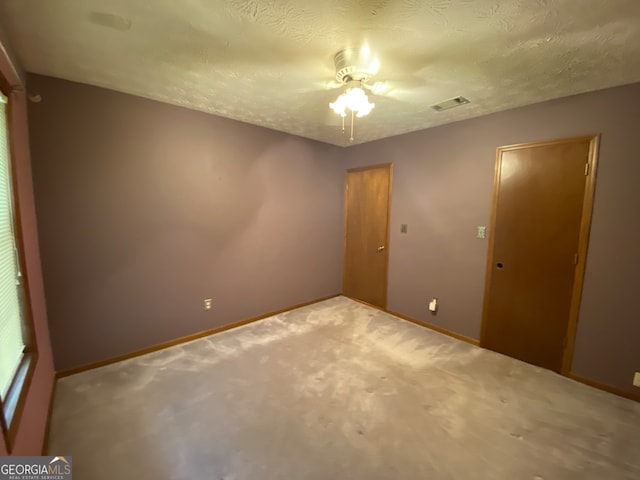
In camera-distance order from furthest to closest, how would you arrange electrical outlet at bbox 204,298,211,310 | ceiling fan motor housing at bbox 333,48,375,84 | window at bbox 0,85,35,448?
electrical outlet at bbox 204,298,211,310, ceiling fan motor housing at bbox 333,48,375,84, window at bbox 0,85,35,448

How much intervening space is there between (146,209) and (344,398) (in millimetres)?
2447

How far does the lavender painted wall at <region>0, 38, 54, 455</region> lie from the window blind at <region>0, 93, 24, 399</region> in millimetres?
112

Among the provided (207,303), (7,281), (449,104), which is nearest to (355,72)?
(449,104)

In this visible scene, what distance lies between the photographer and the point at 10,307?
56.6 inches

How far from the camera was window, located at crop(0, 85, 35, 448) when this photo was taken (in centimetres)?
126

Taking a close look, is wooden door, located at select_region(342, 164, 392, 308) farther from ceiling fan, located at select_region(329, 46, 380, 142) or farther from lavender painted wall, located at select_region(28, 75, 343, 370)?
ceiling fan, located at select_region(329, 46, 380, 142)

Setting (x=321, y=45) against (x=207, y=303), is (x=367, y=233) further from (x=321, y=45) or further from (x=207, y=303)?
(x=321, y=45)

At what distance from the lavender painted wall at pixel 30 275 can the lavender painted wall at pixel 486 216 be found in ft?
11.3

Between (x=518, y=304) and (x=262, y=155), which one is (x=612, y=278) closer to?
(x=518, y=304)

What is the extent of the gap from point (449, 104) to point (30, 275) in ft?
11.7

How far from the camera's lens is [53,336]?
2.21 m

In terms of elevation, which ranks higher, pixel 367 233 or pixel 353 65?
pixel 353 65

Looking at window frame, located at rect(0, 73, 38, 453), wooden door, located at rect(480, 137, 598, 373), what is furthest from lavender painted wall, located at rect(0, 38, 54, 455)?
wooden door, located at rect(480, 137, 598, 373)

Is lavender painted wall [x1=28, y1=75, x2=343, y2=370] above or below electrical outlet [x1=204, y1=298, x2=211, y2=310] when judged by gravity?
→ above
